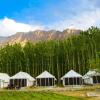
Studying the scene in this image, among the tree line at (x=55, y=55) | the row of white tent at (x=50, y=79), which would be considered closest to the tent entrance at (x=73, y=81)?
the row of white tent at (x=50, y=79)

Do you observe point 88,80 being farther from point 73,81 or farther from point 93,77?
point 73,81

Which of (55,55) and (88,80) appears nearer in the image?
(88,80)

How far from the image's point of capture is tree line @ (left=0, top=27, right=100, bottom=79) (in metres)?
105

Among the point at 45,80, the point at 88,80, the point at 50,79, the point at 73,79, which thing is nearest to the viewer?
the point at 73,79

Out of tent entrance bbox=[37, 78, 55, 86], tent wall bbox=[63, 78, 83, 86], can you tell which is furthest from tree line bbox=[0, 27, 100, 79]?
tent wall bbox=[63, 78, 83, 86]

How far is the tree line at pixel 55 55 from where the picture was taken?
344 feet

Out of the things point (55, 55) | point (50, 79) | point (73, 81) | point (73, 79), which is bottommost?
point (73, 81)

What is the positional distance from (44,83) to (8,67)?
1160 inches

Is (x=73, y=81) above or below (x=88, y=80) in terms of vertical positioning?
below

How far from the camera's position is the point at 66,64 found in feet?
352

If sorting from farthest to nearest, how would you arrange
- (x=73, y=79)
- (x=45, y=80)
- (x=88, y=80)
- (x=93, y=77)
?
(x=88, y=80) → (x=93, y=77) → (x=45, y=80) → (x=73, y=79)

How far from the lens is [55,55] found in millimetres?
107875

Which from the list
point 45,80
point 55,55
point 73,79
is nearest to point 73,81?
point 73,79

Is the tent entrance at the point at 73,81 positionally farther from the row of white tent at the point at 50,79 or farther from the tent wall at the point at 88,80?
the tent wall at the point at 88,80
